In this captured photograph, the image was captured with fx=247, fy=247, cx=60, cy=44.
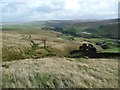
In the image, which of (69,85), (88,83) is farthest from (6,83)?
(88,83)

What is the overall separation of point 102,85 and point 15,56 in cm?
3034

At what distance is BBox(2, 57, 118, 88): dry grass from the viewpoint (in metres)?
28.6

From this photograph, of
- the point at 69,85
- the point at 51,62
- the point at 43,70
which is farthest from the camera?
the point at 51,62

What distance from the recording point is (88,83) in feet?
96.1

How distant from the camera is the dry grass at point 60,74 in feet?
93.9

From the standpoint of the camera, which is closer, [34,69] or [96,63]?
[34,69]

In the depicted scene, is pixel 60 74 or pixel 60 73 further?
pixel 60 73

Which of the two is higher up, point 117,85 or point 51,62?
point 51,62

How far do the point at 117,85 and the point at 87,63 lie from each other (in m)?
6.57

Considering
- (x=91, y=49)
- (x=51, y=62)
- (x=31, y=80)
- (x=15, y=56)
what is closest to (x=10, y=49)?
(x=15, y=56)

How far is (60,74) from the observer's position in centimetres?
3036

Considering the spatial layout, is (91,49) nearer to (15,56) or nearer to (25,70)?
(15,56)

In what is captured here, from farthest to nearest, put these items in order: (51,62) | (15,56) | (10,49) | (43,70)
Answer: (10,49)
(15,56)
(51,62)
(43,70)

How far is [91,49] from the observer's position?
187ft
